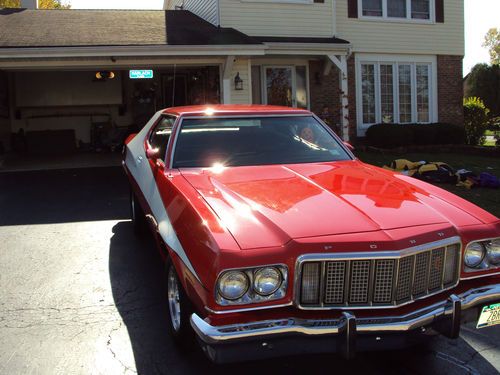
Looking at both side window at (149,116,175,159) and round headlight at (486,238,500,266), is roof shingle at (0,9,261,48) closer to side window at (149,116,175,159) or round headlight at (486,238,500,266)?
side window at (149,116,175,159)

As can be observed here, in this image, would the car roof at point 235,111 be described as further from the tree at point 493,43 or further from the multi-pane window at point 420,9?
the tree at point 493,43

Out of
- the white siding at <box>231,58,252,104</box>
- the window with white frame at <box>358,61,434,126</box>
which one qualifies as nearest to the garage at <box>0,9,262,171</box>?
the white siding at <box>231,58,252,104</box>

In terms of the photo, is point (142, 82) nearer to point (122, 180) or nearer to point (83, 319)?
point (122, 180)

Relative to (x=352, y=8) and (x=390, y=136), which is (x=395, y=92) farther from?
(x=352, y=8)

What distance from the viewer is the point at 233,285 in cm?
257

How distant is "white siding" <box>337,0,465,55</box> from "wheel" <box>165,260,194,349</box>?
1330cm

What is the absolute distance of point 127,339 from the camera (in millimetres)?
3520

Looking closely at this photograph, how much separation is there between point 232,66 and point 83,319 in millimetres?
9585

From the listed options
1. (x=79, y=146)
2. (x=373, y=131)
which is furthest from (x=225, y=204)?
(x=79, y=146)

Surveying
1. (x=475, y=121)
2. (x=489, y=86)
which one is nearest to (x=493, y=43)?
(x=489, y=86)

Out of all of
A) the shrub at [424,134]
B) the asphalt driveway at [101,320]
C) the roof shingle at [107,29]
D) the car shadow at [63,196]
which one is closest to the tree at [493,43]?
the shrub at [424,134]

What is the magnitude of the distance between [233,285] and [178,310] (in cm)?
85

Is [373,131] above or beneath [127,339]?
above

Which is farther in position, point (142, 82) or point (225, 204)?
point (142, 82)
